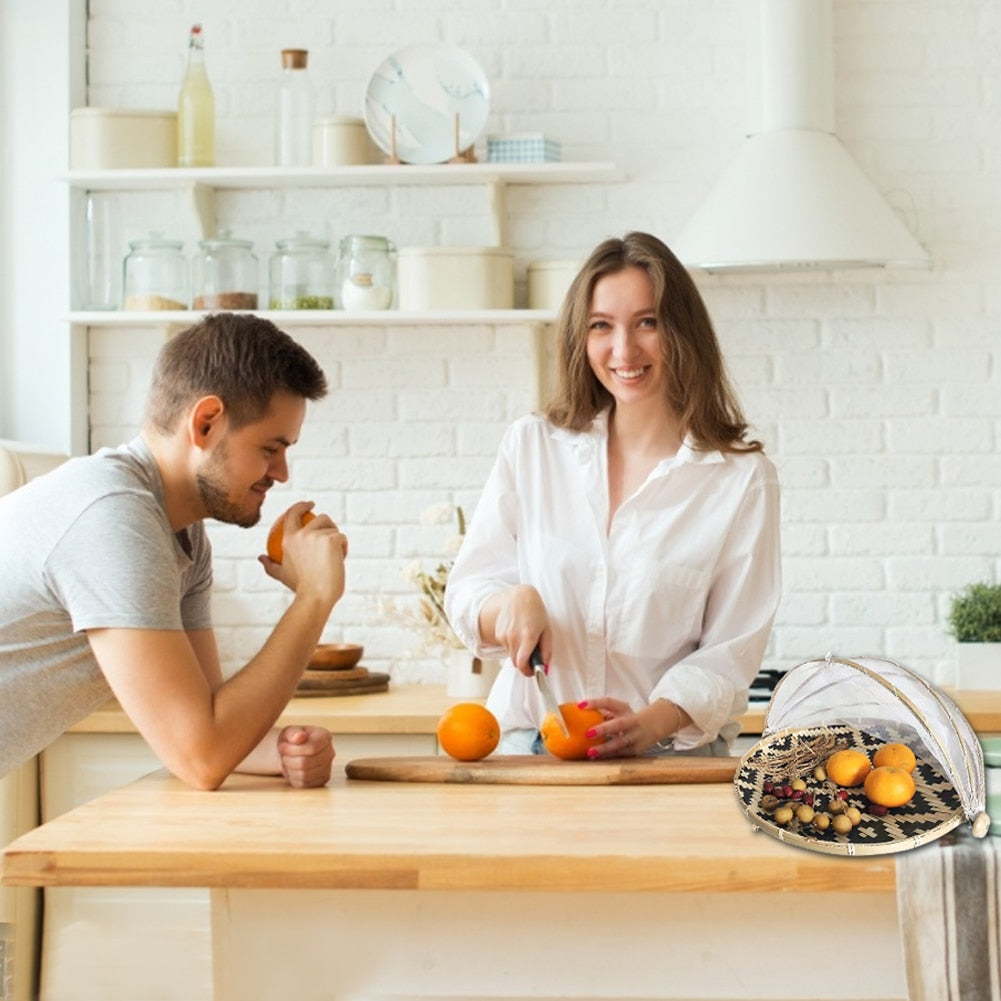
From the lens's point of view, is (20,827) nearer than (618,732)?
No

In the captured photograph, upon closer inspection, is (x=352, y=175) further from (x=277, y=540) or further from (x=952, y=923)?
(x=952, y=923)

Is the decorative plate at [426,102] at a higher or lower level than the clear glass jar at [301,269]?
higher

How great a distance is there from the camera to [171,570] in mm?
1843

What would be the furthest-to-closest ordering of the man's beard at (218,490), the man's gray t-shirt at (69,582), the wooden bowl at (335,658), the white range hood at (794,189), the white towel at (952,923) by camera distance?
the wooden bowl at (335,658) → the white range hood at (794,189) → the man's beard at (218,490) → the man's gray t-shirt at (69,582) → the white towel at (952,923)

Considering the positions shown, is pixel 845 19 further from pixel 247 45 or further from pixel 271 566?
pixel 271 566

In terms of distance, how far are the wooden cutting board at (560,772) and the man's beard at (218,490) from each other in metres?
0.36

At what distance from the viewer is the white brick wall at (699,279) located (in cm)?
385

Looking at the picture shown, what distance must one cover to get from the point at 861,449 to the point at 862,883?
251 centimetres

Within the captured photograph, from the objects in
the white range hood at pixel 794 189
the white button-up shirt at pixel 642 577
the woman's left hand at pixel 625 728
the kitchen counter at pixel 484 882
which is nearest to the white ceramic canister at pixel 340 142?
the white range hood at pixel 794 189

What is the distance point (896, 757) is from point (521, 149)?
8.09 ft

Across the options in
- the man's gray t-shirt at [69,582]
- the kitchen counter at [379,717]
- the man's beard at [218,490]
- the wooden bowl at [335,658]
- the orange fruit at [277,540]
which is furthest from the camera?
the wooden bowl at [335,658]

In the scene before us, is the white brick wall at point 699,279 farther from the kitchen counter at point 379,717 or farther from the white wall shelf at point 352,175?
the kitchen counter at point 379,717

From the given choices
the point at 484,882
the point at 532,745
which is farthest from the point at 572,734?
the point at 484,882

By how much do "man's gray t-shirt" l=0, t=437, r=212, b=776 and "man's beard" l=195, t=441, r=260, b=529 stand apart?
0.08 metres
